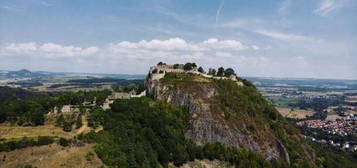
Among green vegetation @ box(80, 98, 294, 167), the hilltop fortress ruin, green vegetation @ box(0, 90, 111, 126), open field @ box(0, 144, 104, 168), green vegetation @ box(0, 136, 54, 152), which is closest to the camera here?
open field @ box(0, 144, 104, 168)

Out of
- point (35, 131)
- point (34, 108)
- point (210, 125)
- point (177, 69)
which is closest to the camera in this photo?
point (35, 131)

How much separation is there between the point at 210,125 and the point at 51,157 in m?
45.8

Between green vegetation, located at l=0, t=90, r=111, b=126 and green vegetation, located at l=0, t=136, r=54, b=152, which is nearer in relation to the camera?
green vegetation, located at l=0, t=136, r=54, b=152

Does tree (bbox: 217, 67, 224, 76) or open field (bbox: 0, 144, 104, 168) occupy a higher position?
tree (bbox: 217, 67, 224, 76)

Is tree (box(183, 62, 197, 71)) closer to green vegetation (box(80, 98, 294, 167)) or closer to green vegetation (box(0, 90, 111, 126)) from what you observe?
green vegetation (box(80, 98, 294, 167))

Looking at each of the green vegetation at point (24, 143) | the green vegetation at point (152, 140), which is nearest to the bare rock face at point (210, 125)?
the green vegetation at point (152, 140)

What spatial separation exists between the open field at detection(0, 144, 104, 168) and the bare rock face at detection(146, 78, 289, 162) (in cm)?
3658

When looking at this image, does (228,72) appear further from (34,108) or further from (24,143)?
(24,143)

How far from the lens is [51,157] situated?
49906mm

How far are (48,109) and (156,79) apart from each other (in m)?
36.4

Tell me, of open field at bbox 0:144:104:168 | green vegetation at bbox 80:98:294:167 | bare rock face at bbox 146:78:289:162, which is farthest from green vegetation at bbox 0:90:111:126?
bare rock face at bbox 146:78:289:162

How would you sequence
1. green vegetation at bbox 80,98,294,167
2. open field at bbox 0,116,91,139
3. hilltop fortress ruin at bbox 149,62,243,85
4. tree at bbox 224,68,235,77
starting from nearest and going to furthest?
1. open field at bbox 0,116,91,139
2. green vegetation at bbox 80,98,294,167
3. hilltop fortress ruin at bbox 149,62,243,85
4. tree at bbox 224,68,235,77

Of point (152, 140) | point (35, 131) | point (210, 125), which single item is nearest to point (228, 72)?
point (210, 125)

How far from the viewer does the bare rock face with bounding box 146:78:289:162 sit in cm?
8600
